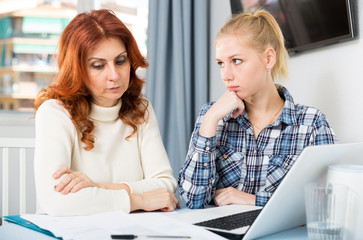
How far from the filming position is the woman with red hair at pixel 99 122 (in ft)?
3.83

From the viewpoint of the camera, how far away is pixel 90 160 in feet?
4.33

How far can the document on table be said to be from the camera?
782 millimetres

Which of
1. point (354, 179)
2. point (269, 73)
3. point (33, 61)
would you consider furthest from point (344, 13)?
point (33, 61)

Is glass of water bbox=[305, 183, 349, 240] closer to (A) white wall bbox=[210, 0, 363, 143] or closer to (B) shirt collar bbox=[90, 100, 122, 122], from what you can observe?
(A) white wall bbox=[210, 0, 363, 143]

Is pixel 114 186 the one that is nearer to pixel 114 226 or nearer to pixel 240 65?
pixel 114 226

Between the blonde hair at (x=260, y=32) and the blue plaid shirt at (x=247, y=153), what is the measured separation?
0.13 meters

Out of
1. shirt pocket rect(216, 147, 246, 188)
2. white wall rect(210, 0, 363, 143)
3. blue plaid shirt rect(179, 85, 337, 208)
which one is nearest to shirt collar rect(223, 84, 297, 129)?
blue plaid shirt rect(179, 85, 337, 208)

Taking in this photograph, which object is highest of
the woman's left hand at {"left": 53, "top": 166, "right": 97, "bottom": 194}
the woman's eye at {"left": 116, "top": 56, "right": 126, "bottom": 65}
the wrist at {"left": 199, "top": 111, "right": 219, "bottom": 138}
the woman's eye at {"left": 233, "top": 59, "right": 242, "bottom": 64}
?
the woman's eye at {"left": 116, "top": 56, "right": 126, "bottom": 65}

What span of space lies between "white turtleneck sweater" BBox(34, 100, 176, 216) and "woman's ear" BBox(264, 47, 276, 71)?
471 mm

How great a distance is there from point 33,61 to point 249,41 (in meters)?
1.89

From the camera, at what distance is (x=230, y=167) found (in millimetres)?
1320

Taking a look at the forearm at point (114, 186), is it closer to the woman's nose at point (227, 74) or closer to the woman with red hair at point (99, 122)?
the woman with red hair at point (99, 122)

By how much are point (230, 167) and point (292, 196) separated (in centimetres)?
60

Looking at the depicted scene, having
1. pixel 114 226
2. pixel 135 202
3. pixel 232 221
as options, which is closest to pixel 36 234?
pixel 114 226
